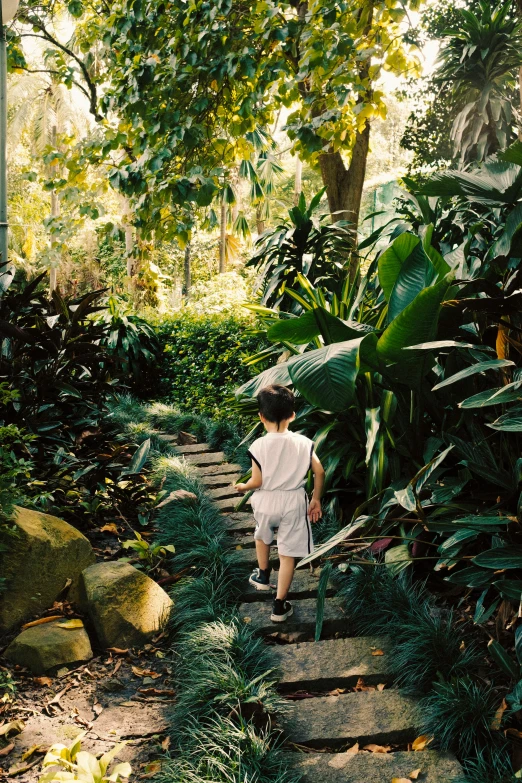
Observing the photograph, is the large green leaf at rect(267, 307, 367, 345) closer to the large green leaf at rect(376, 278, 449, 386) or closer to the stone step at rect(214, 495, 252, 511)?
the large green leaf at rect(376, 278, 449, 386)

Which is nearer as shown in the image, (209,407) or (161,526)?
(161,526)

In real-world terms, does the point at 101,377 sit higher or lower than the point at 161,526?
higher

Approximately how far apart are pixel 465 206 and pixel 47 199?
29.0 meters

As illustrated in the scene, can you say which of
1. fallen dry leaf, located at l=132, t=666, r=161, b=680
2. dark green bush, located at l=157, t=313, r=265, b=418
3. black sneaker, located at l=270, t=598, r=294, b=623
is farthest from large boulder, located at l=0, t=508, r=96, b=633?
dark green bush, located at l=157, t=313, r=265, b=418

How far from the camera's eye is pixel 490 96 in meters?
11.3

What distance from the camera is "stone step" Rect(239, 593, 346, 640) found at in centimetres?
328

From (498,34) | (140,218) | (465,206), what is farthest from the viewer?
(498,34)

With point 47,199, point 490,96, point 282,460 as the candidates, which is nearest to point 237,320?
point 282,460

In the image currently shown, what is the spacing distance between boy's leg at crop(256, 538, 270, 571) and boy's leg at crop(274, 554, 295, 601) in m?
0.17

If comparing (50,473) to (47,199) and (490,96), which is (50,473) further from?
(47,199)

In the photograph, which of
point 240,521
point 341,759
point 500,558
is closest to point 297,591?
point 240,521

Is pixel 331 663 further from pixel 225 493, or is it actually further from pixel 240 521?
pixel 225 493

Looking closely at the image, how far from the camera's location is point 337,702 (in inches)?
107

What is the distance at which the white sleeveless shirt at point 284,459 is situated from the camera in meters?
3.46
